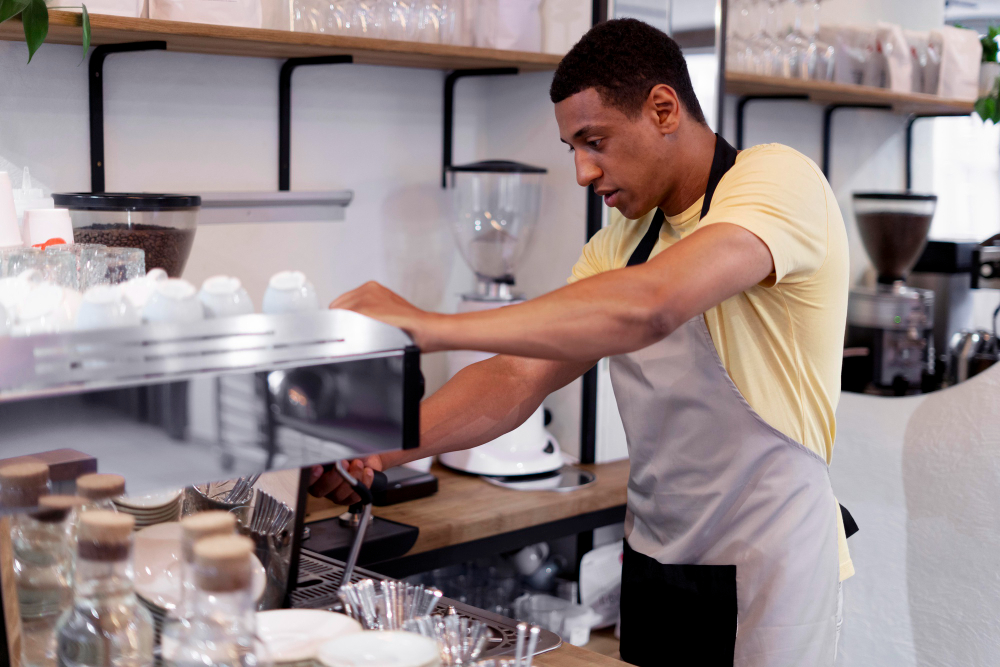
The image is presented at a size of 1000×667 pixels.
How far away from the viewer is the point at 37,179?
78.2 inches

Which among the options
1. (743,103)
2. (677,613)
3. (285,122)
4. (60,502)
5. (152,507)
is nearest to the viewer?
(60,502)

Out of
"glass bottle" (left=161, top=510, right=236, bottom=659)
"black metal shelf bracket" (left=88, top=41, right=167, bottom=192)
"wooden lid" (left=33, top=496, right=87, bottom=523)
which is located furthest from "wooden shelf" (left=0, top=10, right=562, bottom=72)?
"glass bottle" (left=161, top=510, right=236, bottom=659)

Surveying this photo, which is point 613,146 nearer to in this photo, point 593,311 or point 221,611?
point 593,311

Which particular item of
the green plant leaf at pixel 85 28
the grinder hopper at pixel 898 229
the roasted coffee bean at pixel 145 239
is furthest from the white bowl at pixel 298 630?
the grinder hopper at pixel 898 229

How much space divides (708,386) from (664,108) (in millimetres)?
395

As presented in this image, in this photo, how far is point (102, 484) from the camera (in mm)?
862

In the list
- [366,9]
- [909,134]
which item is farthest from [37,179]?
[909,134]

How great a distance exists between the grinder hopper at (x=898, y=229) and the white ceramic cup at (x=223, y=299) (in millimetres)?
3051

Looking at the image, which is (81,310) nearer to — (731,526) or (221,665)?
(221,665)

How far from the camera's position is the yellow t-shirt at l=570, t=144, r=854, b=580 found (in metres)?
1.21

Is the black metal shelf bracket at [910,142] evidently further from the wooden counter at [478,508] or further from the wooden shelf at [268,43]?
the wooden counter at [478,508]

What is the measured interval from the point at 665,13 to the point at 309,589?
6.10 ft

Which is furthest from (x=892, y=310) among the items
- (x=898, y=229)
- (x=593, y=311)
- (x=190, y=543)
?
(x=190, y=543)

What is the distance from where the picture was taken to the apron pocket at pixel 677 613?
1494mm
